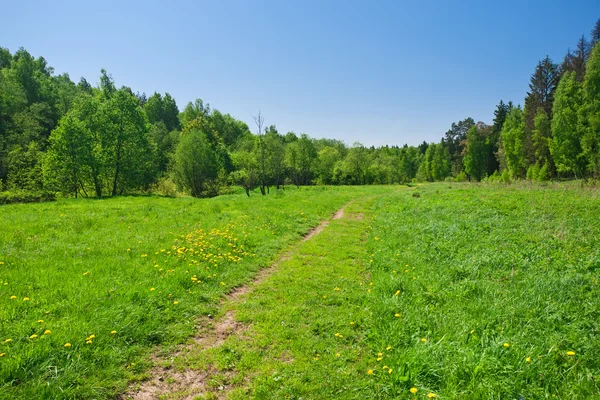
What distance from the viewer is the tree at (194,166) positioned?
44.6 meters

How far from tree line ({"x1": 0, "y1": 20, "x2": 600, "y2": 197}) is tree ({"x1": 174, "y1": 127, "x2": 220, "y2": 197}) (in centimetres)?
17

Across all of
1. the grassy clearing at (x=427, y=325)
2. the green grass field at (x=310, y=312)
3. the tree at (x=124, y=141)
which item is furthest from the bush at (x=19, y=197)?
the grassy clearing at (x=427, y=325)

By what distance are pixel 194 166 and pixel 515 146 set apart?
60829 mm

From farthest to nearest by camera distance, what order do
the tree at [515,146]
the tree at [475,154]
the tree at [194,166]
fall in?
1. the tree at [475,154]
2. the tree at [515,146]
3. the tree at [194,166]

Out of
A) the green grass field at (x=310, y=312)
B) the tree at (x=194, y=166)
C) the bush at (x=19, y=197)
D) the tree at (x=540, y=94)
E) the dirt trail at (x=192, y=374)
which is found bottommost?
the dirt trail at (x=192, y=374)

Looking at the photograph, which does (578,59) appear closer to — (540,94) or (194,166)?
(540,94)

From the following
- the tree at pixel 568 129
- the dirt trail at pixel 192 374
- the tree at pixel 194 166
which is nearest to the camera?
the dirt trail at pixel 192 374

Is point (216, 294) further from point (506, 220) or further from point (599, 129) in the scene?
point (599, 129)

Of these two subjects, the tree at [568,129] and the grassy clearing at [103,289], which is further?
the tree at [568,129]

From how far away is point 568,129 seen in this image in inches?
1529

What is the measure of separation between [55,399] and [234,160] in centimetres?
5402

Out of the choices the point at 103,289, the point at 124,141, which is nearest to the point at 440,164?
the point at 124,141

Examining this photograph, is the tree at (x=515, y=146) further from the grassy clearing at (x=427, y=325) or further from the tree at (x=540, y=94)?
the grassy clearing at (x=427, y=325)

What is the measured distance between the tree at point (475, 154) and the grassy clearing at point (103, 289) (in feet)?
249
